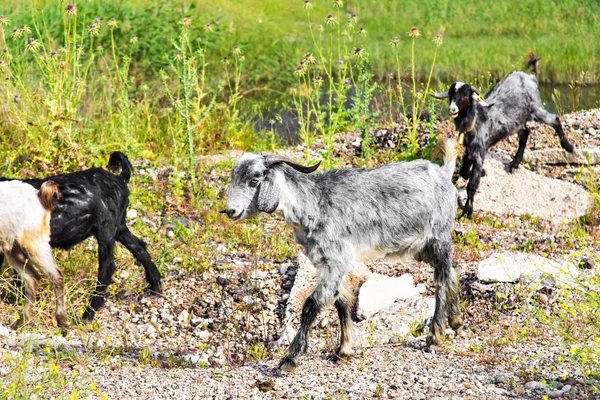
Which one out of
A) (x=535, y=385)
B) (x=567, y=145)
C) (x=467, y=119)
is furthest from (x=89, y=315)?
(x=567, y=145)

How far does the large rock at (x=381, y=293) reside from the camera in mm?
7695

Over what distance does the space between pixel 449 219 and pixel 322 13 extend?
15.7 meters

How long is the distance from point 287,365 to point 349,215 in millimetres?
1180

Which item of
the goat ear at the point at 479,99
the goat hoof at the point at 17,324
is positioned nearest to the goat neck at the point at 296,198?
the goat hoof at the point at 17,324

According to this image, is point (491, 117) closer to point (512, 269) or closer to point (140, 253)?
point (512, 269)

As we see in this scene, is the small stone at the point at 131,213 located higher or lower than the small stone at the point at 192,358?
higher

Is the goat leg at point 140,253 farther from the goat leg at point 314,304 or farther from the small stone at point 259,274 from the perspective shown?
the goat leg at point 314,304

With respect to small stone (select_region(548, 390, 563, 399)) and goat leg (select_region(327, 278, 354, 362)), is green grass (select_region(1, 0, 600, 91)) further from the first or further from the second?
small stone (select_region(548, 390, 563, 399))

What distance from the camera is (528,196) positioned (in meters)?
10.1

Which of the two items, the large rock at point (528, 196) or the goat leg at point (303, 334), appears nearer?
the goat leg at point (303, 334)

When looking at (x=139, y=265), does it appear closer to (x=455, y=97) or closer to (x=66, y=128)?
(x=66, y=128)

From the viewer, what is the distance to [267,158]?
606cm

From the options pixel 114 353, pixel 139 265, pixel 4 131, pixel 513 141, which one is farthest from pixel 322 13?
pixel 114 353

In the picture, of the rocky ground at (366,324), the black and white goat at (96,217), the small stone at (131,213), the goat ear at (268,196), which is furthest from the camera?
the small stone at (131,213)
